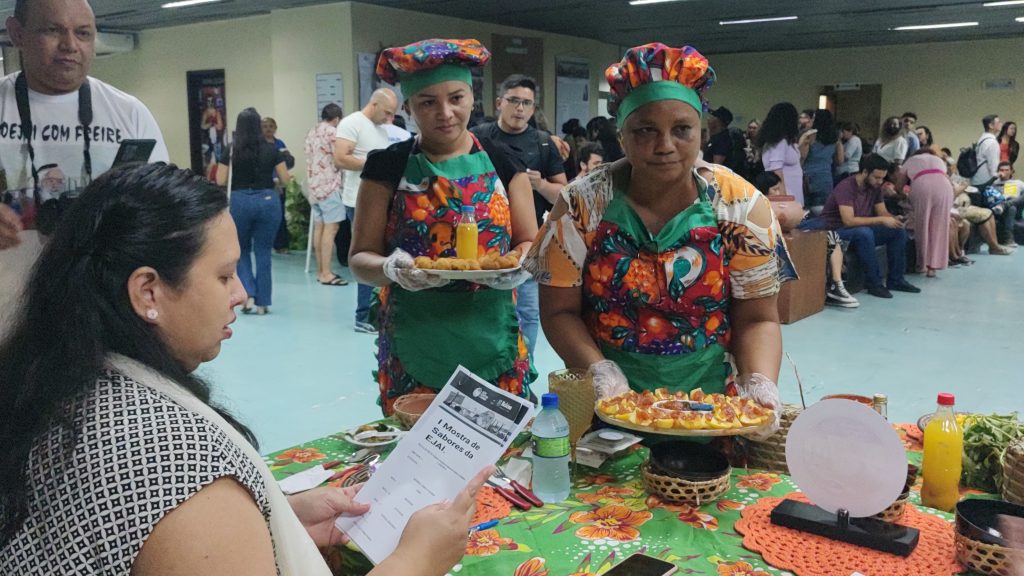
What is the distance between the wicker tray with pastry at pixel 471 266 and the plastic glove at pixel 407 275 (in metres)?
0.02

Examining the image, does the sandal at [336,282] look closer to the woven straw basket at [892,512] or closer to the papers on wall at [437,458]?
the papers on wall at [437,458]

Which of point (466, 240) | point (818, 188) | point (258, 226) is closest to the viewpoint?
point (466, 240)

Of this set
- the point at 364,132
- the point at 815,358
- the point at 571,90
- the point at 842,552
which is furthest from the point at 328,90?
the point at 842,552

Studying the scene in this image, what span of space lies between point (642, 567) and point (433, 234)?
125 centimetres

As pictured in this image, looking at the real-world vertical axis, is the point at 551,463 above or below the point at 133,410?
below

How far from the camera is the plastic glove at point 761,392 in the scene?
5.02ft

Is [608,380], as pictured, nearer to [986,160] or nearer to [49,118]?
[49,118]

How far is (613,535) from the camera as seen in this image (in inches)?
51.6

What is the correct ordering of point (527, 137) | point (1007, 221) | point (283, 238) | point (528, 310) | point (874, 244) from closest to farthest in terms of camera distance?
point (528, 310), point (527, 137), point (874, 244), point (283, 238), point (1007, 221)

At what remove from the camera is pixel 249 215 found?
6.01m

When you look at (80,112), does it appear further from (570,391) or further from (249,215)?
(249,215)

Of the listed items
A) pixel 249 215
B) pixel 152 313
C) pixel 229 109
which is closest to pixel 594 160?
pixel 249 215

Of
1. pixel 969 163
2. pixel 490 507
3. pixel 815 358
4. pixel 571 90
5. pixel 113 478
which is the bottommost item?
pixel 815 358

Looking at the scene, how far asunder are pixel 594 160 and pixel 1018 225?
24.7 ft
